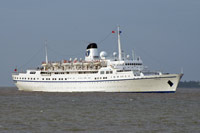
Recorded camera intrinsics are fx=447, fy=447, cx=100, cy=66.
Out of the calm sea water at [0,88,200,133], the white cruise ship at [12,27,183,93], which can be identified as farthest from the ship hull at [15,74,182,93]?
the calm sea water at [0,88,200,133]

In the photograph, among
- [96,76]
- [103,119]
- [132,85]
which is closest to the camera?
[103,119]

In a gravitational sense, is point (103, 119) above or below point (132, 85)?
below

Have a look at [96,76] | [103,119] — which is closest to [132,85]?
[96,76]

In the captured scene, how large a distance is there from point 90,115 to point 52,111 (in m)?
5.10

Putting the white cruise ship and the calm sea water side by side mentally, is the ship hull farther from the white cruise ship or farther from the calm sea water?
the calm sea water

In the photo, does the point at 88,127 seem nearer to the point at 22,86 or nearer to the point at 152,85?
the point at 152,85

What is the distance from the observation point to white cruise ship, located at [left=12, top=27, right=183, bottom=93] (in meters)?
67.6

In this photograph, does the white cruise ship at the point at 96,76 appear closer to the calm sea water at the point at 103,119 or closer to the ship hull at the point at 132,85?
the ship hull at the point at 132,85

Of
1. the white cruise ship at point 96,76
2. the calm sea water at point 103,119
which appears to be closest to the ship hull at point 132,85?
the white cruise ship at point 96,76

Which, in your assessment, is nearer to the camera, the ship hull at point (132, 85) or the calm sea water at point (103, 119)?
the calm sea water at point (103, 119)

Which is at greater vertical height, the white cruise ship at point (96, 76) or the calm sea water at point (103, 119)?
the white cruise ship at point (96, 76)

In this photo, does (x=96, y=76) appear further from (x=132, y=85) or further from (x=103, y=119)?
(x=103, y=119)

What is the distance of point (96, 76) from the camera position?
72125mm

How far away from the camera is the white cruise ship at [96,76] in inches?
2662
